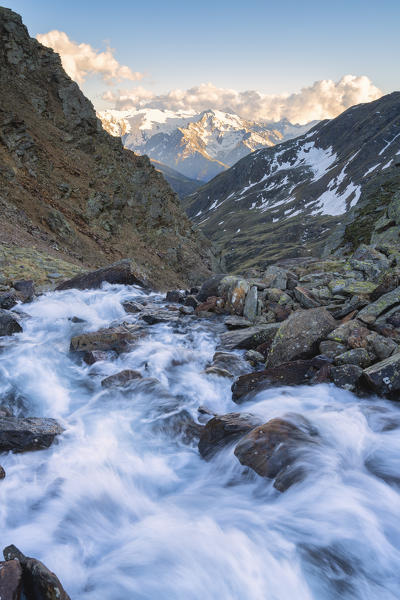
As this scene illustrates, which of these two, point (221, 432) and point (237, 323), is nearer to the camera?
point (221, 432)

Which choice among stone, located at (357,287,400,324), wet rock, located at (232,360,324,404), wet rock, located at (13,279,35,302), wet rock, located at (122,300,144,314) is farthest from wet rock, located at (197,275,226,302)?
wet rock, located at (232,360,324,404)

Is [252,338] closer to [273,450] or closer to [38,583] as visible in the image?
[273,450]

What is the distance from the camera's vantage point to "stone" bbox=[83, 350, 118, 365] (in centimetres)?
1097

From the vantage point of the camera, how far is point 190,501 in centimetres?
602

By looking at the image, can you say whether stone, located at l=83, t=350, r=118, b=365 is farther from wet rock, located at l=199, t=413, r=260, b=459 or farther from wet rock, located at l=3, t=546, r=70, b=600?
wet rock, located at l=3, t=546, r=70, b=600

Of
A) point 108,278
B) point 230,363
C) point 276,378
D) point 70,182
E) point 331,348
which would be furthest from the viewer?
point 70,182

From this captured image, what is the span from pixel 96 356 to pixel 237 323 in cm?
558

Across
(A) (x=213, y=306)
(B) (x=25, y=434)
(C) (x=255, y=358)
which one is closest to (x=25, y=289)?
(A) (x=213, y=306)

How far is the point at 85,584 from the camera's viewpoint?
14.0 feet

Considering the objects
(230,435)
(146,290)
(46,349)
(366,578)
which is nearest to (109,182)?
(146,290)

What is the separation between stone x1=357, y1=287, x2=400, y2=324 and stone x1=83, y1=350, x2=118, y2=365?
25.9 ft

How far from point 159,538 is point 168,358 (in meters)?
6.60

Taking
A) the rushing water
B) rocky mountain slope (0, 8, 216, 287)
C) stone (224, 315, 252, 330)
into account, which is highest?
rocky mountain slope (0, 8, 216, 287)

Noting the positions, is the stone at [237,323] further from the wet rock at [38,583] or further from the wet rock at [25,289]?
the wet rock at [38,583]
